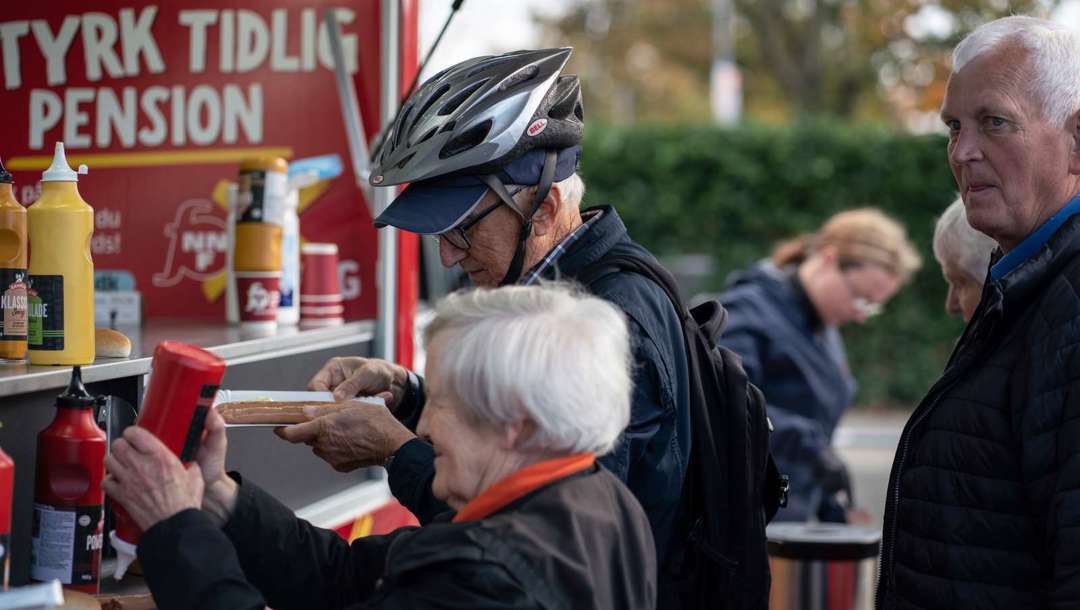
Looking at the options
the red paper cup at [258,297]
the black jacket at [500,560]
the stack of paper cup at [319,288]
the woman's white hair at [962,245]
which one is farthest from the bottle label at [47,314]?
the woman's white hair at [962,245]

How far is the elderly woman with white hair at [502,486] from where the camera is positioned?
180 centimetres

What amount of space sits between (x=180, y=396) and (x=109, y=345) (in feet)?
2.32

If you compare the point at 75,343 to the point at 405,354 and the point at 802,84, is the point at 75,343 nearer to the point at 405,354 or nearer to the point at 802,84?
the point at 405,354

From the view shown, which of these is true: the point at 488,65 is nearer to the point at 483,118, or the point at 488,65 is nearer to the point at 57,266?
the point at 483,118

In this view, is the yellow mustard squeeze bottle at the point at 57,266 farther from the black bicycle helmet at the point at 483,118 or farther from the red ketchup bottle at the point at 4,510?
the black bicycle helmet at the point at 483,118

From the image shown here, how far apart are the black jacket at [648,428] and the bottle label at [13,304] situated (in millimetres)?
734

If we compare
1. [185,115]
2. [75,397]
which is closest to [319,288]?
[185,115]

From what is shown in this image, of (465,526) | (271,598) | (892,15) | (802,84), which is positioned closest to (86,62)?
(271,598)

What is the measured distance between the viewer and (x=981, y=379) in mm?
2377

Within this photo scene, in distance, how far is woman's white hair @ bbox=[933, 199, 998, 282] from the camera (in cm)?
328

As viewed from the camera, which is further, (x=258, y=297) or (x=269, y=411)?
(x=258, y=297)

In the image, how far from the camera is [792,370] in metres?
5.44

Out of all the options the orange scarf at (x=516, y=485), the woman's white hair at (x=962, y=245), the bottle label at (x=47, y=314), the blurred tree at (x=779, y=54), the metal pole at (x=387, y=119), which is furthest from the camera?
the blurred tree at (x=779, y=54)

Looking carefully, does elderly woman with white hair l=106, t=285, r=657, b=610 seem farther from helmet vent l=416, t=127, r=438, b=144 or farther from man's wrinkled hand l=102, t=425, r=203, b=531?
helmet vent l=416, t=127, r=438, b=144
